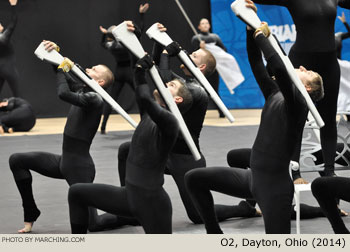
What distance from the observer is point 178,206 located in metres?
5.16

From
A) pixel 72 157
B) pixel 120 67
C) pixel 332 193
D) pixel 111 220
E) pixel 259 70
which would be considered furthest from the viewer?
pixel 120 67

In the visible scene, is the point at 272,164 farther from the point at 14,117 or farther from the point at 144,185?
the point at 14,117

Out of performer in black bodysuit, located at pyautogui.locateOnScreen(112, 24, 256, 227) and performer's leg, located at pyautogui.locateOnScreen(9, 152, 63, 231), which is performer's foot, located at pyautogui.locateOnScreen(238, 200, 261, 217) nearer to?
performer in black bodysuit, located at pyautogui.locateOnScreen(112, 24, 256, 227)

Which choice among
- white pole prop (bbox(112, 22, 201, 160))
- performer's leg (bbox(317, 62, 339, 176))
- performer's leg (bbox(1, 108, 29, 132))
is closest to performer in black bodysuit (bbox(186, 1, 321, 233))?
white pole prop (bbox(112, 22, 201, 160))

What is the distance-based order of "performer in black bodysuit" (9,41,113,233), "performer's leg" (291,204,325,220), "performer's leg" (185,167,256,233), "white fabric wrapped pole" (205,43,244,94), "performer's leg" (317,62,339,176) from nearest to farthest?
"performer's leg" (185,167,256,233) < "performer in black bodysuit" (9,41,113,233) < "performer's leg" (317,62,339,176) < "performer's leg" (291,204,325,220) < "white fabric wrapped pole" (205,43,244,94)

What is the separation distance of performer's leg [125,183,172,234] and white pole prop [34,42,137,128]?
575 mm

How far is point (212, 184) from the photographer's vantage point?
3777 mm

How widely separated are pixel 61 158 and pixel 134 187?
1004 millimetres

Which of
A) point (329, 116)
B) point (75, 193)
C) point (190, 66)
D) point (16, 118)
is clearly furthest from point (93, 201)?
point (16, 118)

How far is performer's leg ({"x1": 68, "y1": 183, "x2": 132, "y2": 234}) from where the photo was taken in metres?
3.61

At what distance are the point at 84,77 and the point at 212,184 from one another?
0.87 m

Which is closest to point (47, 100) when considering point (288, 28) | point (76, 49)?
point (76, 49)

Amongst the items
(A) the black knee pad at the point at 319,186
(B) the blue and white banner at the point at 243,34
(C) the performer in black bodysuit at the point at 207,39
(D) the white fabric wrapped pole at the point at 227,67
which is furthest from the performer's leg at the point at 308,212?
(B) the blue and white banner at the point at 243,34
